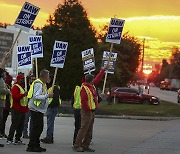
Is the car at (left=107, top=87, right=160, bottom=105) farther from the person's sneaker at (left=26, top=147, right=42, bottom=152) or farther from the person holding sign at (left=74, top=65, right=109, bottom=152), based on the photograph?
the person's sneaker at (left=26, top=147, right=42, bottom=152)

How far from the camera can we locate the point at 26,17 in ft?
44.1

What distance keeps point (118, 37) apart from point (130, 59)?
4891 centimetres

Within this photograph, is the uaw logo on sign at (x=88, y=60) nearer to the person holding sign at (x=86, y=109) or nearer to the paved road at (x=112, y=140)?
the paved road at (x=112, y=140)

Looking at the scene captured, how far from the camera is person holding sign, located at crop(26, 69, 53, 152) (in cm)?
1137

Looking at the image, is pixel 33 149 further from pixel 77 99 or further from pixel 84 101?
pixel 77 99

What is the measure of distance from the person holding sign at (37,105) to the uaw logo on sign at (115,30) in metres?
3.55

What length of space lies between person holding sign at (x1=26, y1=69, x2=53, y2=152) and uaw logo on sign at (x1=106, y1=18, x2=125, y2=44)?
3.55m

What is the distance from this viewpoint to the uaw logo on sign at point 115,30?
14.4m

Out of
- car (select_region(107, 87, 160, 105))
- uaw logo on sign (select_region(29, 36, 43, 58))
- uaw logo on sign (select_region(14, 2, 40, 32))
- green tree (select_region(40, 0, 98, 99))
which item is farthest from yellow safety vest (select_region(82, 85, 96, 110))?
car (select_region(107, 87, 160, 105))

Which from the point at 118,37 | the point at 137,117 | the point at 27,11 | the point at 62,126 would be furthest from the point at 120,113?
the point at 27,11

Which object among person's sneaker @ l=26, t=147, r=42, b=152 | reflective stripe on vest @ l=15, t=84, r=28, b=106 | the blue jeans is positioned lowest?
person's sneaker @ l=26, t=147, r=42, b=152

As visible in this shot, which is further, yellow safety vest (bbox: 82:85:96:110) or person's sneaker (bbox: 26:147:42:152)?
yellow safety vest (bbox: 82:85:96:110)

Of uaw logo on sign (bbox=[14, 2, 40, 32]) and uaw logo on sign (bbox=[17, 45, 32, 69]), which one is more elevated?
uaw logo on sign (bbox=[14, 2, 40, 32])

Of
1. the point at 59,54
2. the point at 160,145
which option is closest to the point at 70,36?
the point at 59,54
